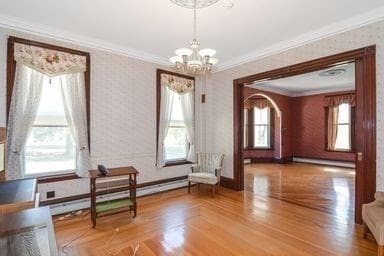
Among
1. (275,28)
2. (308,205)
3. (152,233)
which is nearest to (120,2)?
(275,28)

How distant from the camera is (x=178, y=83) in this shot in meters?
4.75

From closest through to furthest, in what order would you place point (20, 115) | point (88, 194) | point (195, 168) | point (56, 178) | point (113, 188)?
point (20, 115) < point (56, 178) < point (88, 194) < point (113, 188) < point (195, 168)

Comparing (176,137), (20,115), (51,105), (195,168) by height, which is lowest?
(195,168)

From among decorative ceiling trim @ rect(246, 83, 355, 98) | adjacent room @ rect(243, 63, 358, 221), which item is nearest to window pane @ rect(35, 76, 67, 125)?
adjacent room @ rect(243, 63, 358, 221)

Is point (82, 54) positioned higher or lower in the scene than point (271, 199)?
higher

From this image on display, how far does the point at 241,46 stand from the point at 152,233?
11.0 ft

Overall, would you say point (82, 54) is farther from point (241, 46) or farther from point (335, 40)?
point (335, 40)

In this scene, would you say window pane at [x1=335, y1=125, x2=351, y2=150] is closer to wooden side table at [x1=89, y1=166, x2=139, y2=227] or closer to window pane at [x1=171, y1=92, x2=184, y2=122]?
window pane at [x1=171, y1=92, x2=184, y2=122]

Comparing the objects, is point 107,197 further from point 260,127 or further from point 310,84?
point 310,84

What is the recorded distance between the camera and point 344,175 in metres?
6.06

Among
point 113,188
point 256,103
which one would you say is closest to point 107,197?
point 113,188

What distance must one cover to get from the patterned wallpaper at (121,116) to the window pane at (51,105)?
463 mm

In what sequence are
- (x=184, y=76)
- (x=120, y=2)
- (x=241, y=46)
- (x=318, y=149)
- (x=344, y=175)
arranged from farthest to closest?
1. (x=318, y=149)
2. (x=344, y=175)
3. (x=184, y=76)
4. (x=241, y=46)
5. (x=120, y=2)

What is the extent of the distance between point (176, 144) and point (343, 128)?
248 inches
